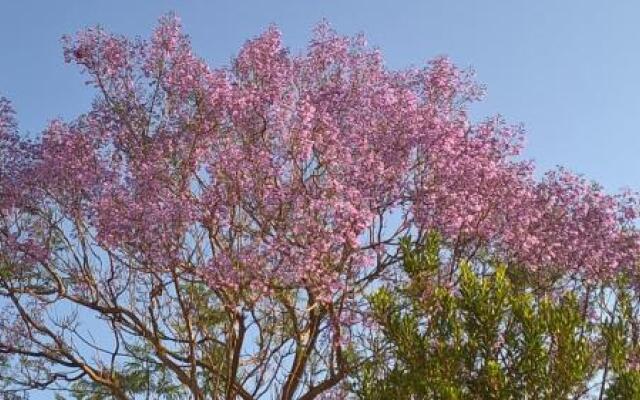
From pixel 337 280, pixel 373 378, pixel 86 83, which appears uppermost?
pixel 86 83

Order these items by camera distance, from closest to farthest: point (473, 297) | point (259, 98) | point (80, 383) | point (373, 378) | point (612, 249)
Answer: point (473, 297) < point (373, 378) < point (259, 98) < point (612, 249) < point (80, 383)

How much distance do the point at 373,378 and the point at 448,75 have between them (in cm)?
809

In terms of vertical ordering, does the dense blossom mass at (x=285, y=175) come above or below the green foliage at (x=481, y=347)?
above

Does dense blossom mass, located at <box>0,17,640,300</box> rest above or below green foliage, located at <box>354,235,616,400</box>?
above

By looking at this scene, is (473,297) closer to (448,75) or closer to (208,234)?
(208,234)

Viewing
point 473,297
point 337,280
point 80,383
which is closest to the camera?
point 473,297

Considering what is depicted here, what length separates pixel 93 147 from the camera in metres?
16.4

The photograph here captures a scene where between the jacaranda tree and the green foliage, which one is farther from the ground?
the jacaranda tree

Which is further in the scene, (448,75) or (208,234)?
(448,75)

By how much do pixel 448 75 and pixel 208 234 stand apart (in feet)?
18.4

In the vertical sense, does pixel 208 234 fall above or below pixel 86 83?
below

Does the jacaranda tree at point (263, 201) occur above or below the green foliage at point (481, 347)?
above

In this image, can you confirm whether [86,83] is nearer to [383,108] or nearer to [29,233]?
[29,233]

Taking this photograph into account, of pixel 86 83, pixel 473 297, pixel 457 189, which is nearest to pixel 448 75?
pixel 457 189
